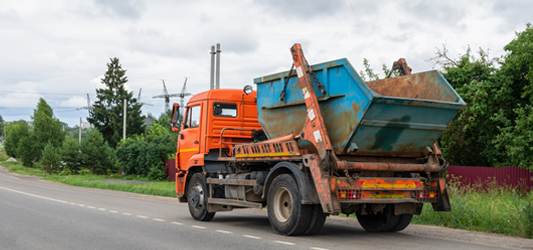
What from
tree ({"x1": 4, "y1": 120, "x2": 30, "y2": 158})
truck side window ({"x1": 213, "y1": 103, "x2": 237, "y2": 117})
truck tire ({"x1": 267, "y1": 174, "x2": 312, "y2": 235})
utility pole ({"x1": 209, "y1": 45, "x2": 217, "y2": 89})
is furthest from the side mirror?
tree ({"x1": 4, "y1": 120, "x2": 30, "y2": 158})

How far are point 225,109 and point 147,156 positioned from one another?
75.6 feet

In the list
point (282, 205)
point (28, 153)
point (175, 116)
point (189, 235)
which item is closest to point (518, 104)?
point (175, 116)

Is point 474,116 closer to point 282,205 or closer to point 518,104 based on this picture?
point 518,104

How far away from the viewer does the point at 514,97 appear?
21219mm

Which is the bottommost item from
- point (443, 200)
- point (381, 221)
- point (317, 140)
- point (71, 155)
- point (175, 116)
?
point (381, 221)

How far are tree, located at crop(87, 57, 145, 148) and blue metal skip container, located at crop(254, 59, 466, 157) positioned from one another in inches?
2192

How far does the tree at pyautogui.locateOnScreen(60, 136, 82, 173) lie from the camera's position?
41.8m

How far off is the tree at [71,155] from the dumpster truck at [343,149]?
33867 millimetres

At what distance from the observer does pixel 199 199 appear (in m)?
12.1

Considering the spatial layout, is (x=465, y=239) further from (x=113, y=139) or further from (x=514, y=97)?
(x=113, y=139)

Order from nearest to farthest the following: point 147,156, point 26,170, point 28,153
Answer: point 147,156, point 26,170, point 28,153

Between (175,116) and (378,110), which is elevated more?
(175,116)

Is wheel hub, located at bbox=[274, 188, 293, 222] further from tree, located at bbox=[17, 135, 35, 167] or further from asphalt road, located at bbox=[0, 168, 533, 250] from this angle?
tree, located at bbox=[17, 135, 35, 167]

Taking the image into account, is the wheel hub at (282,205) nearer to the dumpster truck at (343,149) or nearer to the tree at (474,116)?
the dumpster truck at (343,149)
